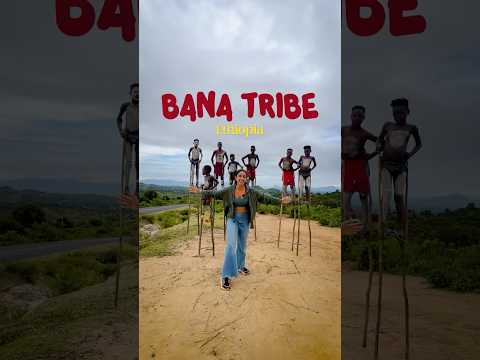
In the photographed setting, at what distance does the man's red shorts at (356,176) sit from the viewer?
245 centimetres

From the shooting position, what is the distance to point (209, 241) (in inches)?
227

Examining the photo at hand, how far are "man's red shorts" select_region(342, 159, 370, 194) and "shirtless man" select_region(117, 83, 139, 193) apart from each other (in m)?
1.77

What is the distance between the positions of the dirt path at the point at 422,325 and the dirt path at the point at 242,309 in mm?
241

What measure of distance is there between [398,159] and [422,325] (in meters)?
1.68

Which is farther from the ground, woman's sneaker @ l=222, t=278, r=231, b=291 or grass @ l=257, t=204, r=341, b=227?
grass @ l=257, t=204, r=341, b=227

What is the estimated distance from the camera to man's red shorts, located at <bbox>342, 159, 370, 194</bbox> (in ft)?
8.04

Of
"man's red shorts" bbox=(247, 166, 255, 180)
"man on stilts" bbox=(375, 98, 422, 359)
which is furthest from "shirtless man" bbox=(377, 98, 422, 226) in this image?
"man's red shorts" bbox=(247, 166, 255, 180)

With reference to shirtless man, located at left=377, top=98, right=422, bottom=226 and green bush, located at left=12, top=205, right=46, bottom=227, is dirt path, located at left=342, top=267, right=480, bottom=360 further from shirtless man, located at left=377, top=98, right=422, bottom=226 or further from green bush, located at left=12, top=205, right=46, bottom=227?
green bush, located at left=12, top=205, right=46, bottom=227

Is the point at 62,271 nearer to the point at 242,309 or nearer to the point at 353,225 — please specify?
the point at 242,309

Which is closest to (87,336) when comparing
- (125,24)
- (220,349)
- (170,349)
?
(170,349)

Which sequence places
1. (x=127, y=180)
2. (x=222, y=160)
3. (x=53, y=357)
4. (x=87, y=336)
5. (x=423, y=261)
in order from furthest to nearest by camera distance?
(x=222, y=160)
(x=423, y=261)
(x=127, y=180)
(x=87, y=336)
(x=53, y=357)

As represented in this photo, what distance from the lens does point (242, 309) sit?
328 cm

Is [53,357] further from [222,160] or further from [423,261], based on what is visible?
[423,261]

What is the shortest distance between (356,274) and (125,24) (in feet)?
14.9
